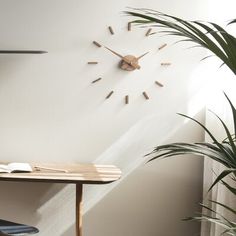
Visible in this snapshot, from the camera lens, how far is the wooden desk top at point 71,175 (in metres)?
2.13

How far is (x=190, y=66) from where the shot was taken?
2.64 meters

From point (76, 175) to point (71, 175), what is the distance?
29 mm

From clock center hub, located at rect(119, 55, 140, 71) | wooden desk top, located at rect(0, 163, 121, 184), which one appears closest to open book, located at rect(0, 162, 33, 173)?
wooden desk top, located at rect(0, 163, 121, 184)

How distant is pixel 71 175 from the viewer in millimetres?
2223

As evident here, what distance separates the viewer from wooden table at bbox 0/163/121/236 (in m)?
2.13

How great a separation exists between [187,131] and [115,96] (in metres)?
0.56

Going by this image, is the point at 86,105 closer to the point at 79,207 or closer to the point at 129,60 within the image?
the point at 129,60

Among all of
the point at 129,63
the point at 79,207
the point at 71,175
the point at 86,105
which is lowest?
the point at 79,207

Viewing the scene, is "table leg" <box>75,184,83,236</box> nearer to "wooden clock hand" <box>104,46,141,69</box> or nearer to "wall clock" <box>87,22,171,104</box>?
"wall clock" <box>87,22,171,104</box>

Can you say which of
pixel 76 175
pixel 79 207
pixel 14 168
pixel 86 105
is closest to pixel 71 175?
pixel 76 175

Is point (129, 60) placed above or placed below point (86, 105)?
above

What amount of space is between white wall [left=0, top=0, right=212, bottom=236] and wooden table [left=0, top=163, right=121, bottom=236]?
0.63 feet

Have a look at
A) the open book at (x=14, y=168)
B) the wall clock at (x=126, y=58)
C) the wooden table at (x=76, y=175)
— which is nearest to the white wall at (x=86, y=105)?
the wall clock at (x=126, y=58)

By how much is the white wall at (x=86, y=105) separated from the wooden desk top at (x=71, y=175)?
20 cm
